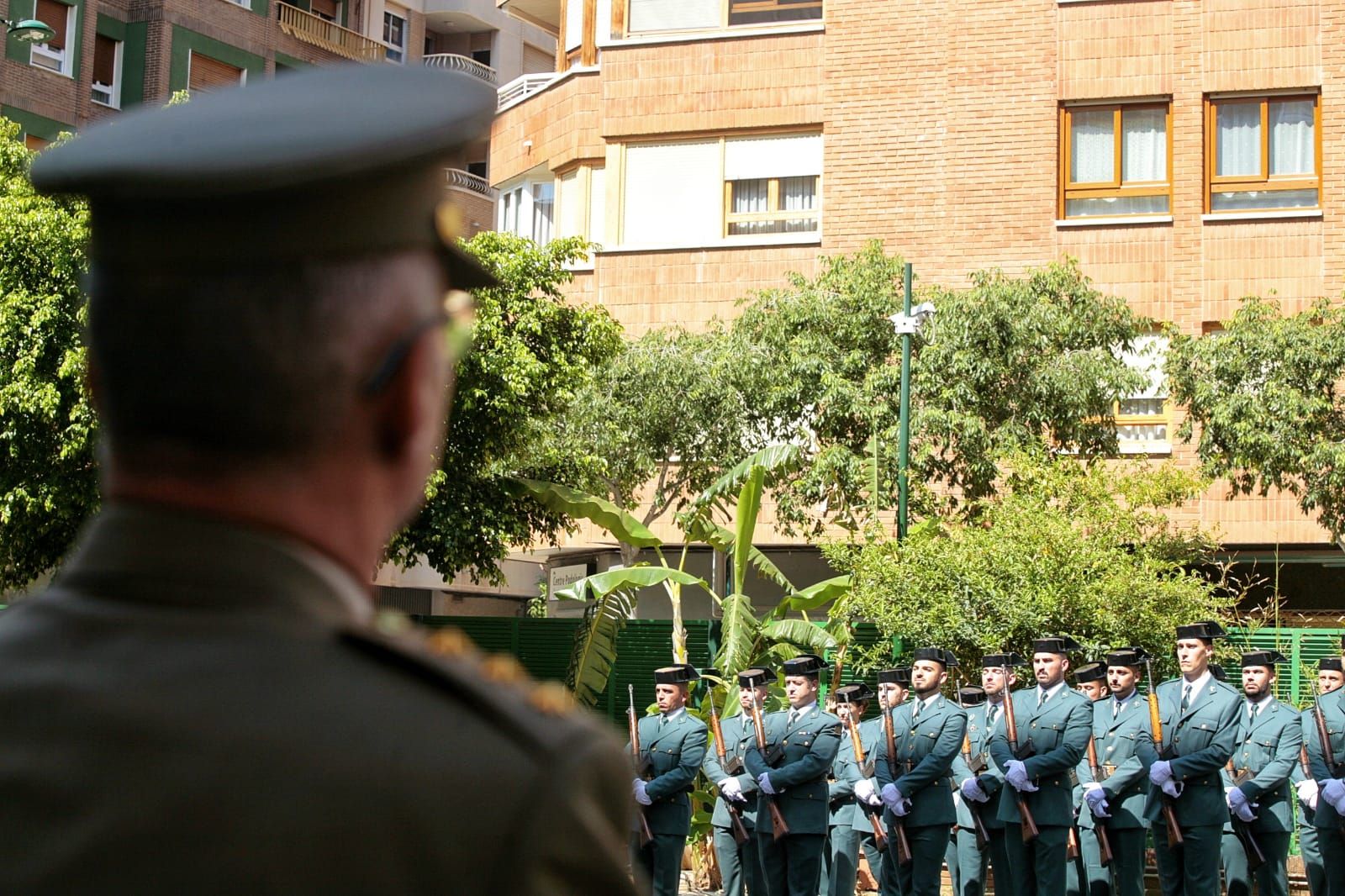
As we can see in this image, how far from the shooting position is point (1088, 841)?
1313 cm

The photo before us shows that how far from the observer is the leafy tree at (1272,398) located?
2034 cm

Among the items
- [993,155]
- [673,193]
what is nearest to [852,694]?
[993,155]

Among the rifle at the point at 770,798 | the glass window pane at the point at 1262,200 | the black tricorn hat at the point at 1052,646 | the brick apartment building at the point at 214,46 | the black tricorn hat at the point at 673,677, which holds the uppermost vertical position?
the brick apartment building at the point at 214,46

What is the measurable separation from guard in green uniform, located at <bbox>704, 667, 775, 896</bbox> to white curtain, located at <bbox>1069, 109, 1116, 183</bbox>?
44.3 ft

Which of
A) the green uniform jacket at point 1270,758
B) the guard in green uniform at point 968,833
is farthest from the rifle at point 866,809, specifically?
the green uniform jacket at point 1270,758

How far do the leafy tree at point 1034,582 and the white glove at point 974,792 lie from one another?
101 inches

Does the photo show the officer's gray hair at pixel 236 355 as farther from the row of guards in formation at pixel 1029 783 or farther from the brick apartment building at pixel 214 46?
the brick apartment building at pixel 214 46

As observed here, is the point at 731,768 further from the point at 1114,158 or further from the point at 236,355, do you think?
the point at 1114,158

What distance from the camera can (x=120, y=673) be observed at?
1128mm

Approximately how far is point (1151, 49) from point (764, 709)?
44.6 ft

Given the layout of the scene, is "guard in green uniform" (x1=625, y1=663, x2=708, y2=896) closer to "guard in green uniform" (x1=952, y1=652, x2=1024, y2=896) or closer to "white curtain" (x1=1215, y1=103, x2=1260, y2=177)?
"guard in green uniform" (x1=952, y1=652, x2=1024, y2=896)

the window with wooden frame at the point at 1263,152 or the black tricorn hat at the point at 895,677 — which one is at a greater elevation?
the window with wooden frame at the point at 1263,152

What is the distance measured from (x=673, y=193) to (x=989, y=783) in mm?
15264

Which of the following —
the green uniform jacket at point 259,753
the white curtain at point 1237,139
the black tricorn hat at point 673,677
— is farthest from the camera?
the white curtain at point 1237,139
